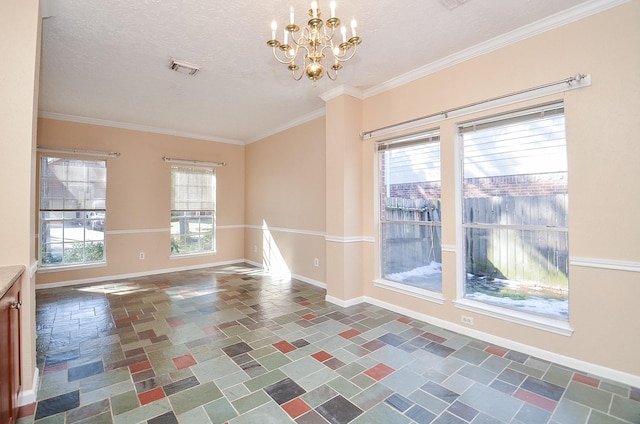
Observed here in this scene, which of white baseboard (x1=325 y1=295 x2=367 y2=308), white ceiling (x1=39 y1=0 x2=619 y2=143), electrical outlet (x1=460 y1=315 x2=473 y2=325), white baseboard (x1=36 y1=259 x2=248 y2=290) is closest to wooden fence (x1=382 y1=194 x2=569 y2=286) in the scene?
electrical outlet (x1=460 y1=315 x2=473 y2=325)

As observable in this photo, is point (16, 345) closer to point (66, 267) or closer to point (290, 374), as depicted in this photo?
point (290, 374)

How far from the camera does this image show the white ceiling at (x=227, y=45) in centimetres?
229

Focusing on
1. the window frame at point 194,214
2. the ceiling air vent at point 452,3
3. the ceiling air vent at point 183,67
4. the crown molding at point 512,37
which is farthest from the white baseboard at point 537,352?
the window frame at point 194,214

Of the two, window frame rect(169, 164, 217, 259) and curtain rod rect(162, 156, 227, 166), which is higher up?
curtain rod rect(162, 156, 227, 166)

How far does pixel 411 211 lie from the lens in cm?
357

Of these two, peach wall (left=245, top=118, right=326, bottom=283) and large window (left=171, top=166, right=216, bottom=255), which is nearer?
peach wall (left=245, top=118, right=326, bottom=283)

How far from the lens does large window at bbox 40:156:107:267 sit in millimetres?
4742

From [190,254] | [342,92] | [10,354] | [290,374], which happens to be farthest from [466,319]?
[190,254]

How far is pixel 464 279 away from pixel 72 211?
19.6 ft

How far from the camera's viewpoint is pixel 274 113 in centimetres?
485

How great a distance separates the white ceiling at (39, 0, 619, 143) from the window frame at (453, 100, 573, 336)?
658 mm

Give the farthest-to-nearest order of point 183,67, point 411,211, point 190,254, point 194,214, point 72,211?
point 194,214 → point 190,254 → point 72,211 → point 411,211 → point 183,67

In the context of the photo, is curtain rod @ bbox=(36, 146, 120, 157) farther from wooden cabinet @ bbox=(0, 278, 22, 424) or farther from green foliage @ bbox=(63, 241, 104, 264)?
wooden cabinet @ bbox=(0, 278, 22, 424)

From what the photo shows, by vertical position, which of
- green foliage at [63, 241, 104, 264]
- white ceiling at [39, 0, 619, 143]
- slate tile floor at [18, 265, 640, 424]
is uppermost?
white ceiling at [39, 0, 619, 143]
